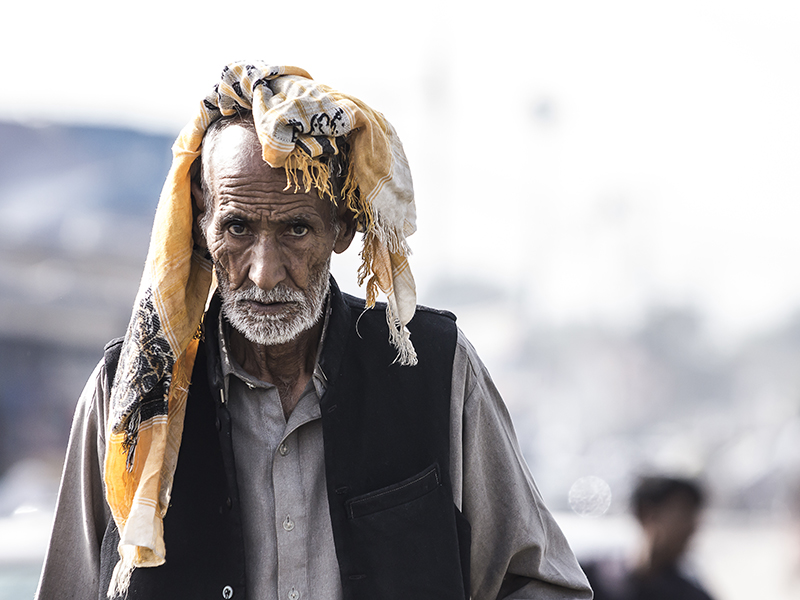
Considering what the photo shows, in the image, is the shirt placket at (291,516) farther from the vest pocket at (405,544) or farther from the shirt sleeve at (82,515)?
the shirt sleeve at (82,515)

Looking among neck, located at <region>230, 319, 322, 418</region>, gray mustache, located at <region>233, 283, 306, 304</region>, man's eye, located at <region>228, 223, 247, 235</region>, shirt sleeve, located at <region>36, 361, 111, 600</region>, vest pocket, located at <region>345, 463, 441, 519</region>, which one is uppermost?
man's eye, located at <region>228, 223, 247, 235</region>

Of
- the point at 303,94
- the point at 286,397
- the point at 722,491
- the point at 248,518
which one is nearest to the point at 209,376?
the point at 286,397

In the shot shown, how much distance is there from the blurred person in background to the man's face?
2.99 metres

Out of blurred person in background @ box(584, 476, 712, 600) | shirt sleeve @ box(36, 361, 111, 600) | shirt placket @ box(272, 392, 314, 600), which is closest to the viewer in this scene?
shirt placket @ box(272, 392, 314, 600)

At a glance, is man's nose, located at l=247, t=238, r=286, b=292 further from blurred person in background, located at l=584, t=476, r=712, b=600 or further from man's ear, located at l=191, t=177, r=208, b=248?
blurred person in background, located at l=584, t=476, r=712, b=600

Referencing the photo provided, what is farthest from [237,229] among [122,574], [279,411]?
[122,574]

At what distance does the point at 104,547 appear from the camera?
189 cm

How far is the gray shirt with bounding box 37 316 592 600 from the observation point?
6.11ft

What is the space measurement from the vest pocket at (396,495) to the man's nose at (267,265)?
51 centimetres

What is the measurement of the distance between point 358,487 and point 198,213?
72 centimetres

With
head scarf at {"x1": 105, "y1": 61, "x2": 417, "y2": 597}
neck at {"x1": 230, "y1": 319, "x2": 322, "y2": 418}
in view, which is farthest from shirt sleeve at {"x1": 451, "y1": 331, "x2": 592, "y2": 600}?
neck at {"x1": 230, "y1": 319, "x2": 322, "y2": 418}

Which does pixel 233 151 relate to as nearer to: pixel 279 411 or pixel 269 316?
pixel 269 316

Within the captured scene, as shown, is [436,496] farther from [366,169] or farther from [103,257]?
[103,257]

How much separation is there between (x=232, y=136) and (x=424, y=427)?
0.79 meters
